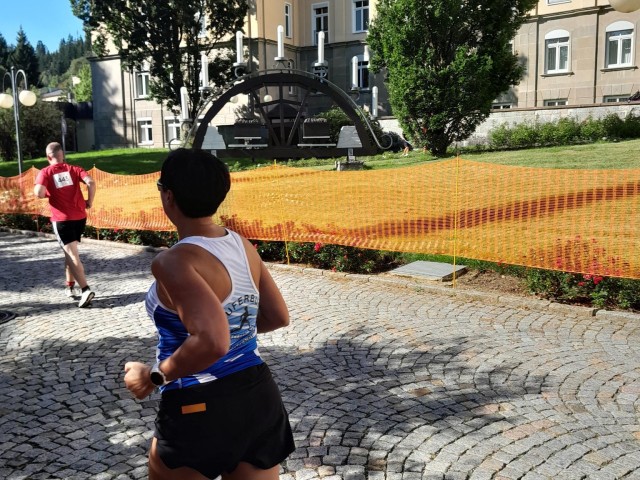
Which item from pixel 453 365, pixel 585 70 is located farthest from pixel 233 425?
pixel 585 70

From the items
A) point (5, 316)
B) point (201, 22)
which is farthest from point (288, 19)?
point (5, 316)

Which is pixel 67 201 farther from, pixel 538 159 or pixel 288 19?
pixel 288 19

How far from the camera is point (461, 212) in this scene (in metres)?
8.60

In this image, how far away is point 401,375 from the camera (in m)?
5.12

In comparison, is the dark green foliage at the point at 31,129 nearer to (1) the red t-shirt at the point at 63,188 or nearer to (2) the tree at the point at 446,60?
(2) the tree at the point at 446,60

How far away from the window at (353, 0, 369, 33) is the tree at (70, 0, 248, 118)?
7.76 metres

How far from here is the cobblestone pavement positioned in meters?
3.72

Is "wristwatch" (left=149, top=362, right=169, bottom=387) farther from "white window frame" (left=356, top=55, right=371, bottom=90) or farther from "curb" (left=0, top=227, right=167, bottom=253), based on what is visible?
"white window frame" (left=356, top=55, right=371, bottom=90)

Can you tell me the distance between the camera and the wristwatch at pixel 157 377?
2.03 meters

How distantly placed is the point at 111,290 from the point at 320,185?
140 inches

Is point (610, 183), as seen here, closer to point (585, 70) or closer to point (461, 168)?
point (461, 168)

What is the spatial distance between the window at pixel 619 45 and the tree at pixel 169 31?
20.2m

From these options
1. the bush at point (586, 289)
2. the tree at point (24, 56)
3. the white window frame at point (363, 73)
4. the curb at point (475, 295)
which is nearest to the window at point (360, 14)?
the white window frame at point (363, 73)

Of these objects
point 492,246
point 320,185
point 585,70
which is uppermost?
point 585,70
